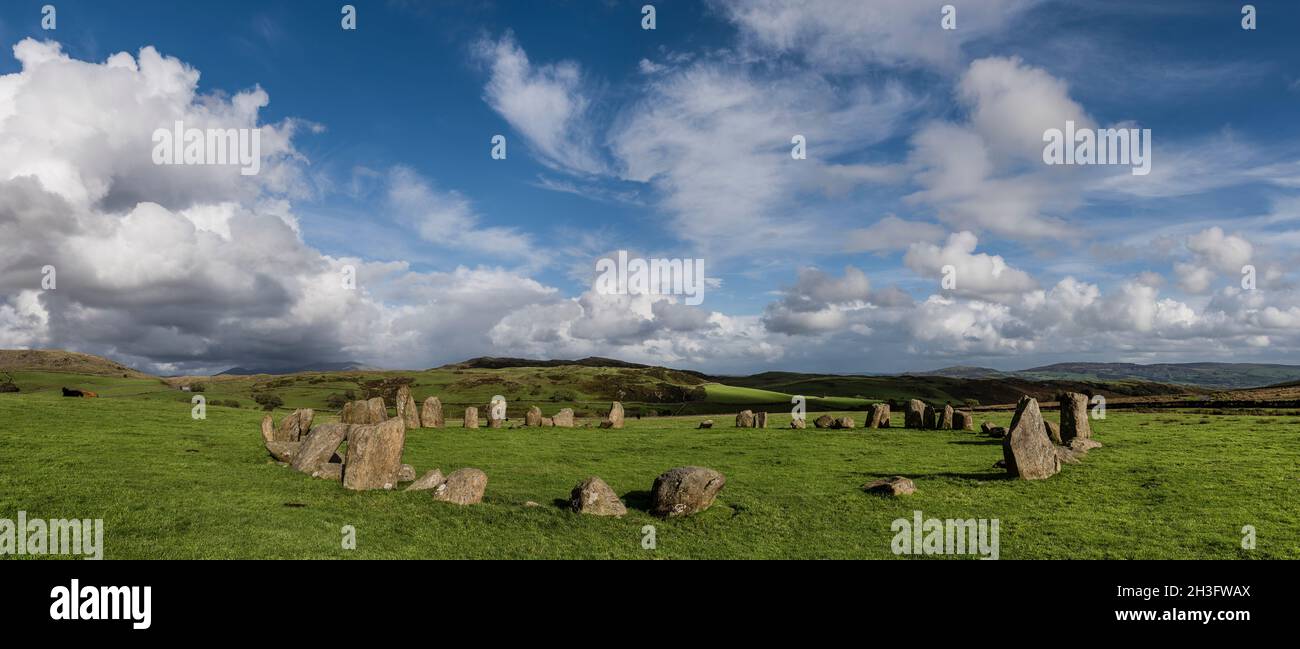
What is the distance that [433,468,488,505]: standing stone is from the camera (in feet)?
64.2

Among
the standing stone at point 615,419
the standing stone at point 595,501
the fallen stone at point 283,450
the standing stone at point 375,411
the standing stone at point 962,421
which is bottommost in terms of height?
the standing stone at point 615,419

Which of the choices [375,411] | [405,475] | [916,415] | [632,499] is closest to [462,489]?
[405,475]

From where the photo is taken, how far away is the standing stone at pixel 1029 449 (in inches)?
905

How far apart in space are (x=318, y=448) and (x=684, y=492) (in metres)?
15.5

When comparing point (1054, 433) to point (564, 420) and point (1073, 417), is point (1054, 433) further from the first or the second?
point (564, 420)

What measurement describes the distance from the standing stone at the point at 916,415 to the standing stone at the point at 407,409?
36942 mm

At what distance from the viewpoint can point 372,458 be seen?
70.4 ft

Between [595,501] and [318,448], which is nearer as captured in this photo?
[595,501]

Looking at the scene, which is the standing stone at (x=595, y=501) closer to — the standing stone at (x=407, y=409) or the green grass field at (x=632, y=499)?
the green grass field at (x=632, y=499)

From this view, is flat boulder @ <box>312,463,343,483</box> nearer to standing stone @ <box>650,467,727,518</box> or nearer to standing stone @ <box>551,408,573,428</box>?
standing stone @ <box>650,467,727,518</box>

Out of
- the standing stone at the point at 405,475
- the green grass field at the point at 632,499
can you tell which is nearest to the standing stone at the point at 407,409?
the green grass field at the point at 632,499
